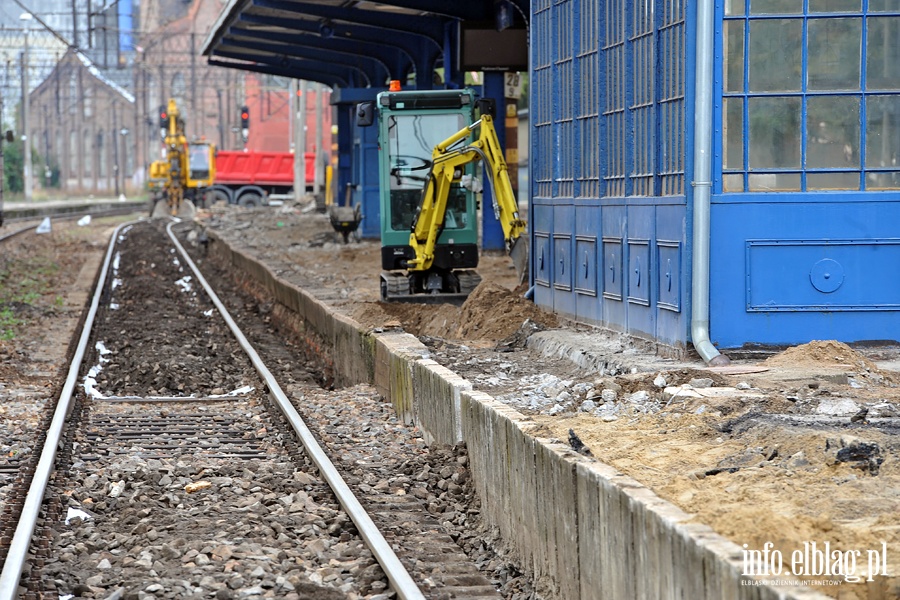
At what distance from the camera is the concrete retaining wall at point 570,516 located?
4867 mm

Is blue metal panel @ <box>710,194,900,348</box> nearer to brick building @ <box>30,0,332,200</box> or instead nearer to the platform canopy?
the platform canopy

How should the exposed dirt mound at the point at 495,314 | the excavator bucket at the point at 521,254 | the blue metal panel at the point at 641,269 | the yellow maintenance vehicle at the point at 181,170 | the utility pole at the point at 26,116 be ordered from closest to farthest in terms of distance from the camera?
the blue metal panel at the point at 641,269 → the exposed dirt mound at the point at 495,314 → the excavator bucket at the point at 521,254 → the utility pole at the point at 26,116 → the yellow maintenance vehicle at the point at 181,170

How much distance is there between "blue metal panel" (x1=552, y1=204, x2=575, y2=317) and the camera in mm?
13641

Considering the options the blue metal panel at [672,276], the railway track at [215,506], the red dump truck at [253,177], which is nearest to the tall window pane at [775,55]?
the blue metal panel at [672,276]

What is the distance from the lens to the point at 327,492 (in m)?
8.65

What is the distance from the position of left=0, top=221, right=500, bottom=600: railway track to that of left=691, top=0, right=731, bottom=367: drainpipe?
238 cm

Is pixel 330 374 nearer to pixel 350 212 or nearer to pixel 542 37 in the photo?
pixel 542 37

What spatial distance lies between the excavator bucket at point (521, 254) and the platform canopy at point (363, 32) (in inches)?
172

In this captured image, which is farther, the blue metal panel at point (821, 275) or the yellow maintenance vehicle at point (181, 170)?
the yellow maintenance vehicle at point (181, 170)

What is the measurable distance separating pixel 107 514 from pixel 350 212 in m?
24.7

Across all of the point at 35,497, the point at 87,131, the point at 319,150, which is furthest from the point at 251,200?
the point at 35,497

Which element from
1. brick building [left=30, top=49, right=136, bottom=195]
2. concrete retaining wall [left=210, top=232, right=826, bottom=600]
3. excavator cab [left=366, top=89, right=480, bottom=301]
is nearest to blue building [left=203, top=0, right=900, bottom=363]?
concrete retaining wall [left=210, top=232, right=826, bottom=600]

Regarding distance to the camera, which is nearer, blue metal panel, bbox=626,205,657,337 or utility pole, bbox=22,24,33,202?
blue metal panel, bbox=626,205,657,337

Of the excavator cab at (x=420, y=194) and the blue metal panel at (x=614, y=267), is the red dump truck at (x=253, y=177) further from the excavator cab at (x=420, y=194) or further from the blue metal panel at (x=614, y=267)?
the blue metal panel at (x=614, y=267)
